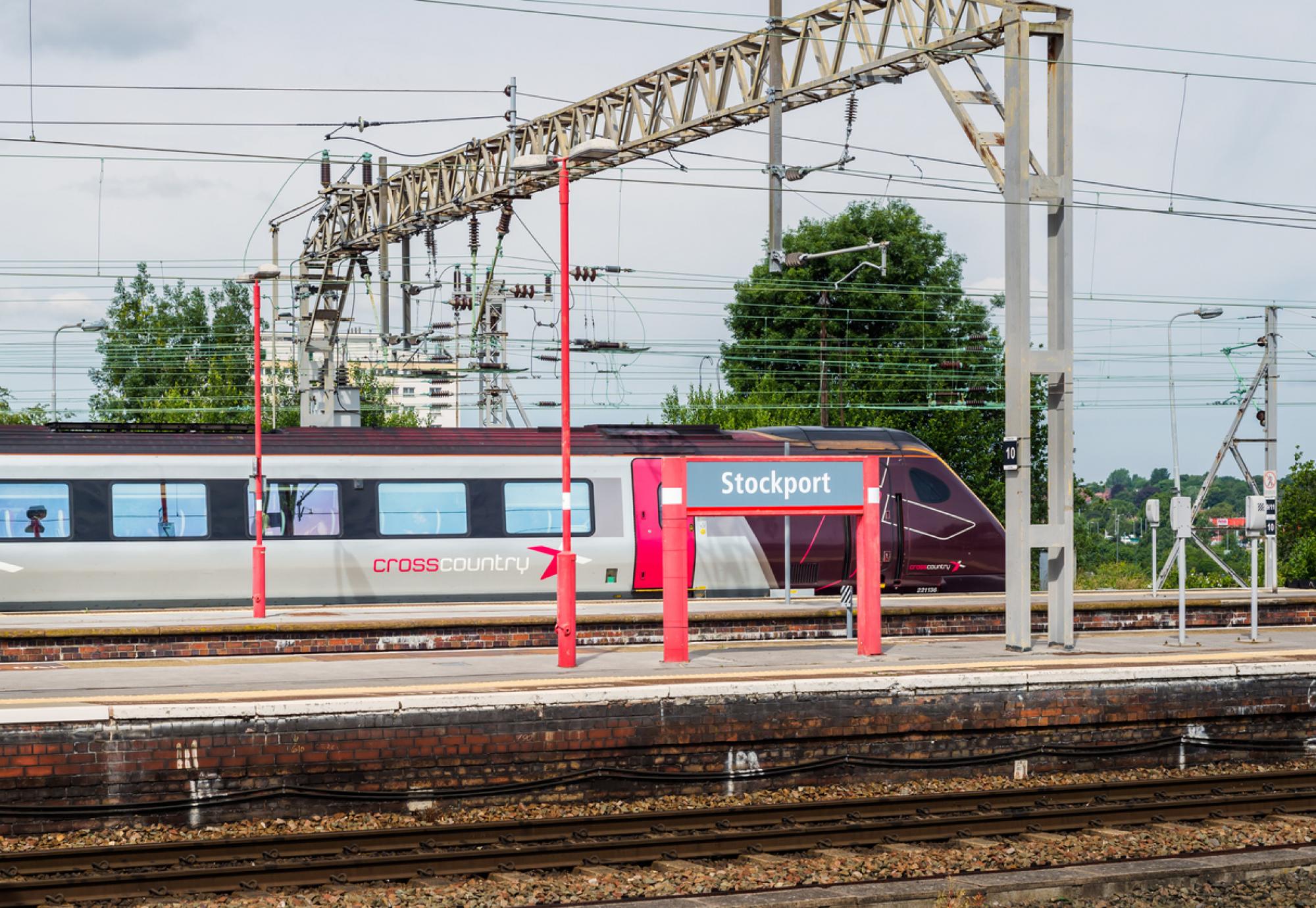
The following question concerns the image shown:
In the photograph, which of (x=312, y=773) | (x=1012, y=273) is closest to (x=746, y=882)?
(x=312, y=773)

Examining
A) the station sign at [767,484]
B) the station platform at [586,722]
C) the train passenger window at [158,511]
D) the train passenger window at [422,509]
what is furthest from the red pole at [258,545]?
the station sign at [767,484]

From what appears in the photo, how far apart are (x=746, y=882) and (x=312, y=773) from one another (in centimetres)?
408

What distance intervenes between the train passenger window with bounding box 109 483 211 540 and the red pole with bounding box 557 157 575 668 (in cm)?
Answer: 877

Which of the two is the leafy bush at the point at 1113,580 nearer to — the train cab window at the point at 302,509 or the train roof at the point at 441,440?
the train roof at the point at 441,440

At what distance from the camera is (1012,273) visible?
724 inches

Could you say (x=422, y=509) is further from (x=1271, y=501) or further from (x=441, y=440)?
(x=1271, y=501)

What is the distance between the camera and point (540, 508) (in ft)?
82.1

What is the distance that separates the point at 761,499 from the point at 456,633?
5101 mm

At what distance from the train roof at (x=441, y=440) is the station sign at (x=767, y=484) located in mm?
7991

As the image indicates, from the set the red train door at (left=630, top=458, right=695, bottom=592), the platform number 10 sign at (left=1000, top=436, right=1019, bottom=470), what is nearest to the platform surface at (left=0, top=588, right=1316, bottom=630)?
the red train door at (left=630, top=458, right=695, bottom=592)

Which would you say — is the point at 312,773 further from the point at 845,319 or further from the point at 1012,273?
the point at 845,319

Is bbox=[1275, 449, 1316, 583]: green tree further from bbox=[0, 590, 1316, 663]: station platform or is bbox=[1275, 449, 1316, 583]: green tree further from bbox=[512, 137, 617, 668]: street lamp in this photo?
bbox=[512, 137, 617, 668]: street lamp

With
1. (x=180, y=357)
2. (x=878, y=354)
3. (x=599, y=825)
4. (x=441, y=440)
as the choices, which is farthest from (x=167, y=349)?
(x=599, y=825)

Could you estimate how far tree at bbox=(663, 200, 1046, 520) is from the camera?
59438mm
